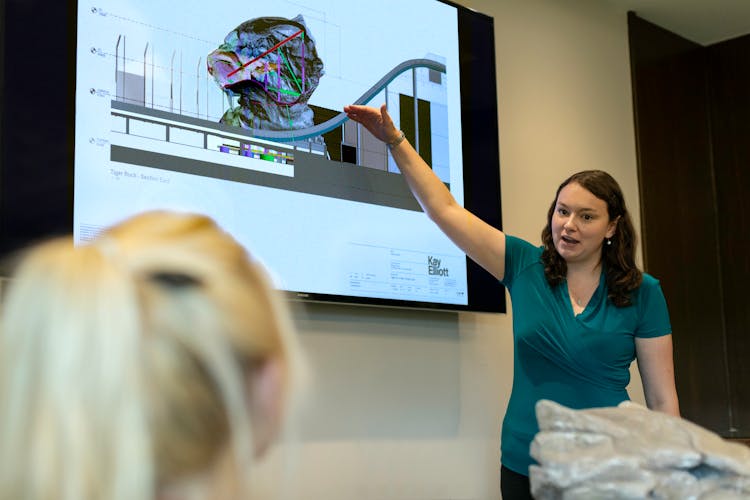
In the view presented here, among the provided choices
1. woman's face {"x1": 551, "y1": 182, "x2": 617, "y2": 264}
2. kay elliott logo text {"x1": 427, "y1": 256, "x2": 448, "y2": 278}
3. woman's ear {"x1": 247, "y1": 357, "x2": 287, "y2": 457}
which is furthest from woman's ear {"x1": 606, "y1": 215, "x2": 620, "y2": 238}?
woman's ear {"x1": 247, "y1": 357, "x2": 287, "y2": 457}

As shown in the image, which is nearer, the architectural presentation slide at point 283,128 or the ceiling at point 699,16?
the architectural presentation slide at point 283,128

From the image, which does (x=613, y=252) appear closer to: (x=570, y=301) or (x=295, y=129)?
(x=570, y=301)

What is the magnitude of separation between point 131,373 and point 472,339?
2.64 meters

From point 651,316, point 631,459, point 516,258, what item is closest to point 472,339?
point 516,258

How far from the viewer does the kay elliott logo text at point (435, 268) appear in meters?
2.91

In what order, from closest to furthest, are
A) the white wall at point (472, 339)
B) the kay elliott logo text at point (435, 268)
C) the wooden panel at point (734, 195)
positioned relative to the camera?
the white wall at point (472, 339) → the kay elliott logo text at point (435, 268) → the wooden panel at point (734, 195)

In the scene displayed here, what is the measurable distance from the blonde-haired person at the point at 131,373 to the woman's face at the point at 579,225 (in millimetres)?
1781

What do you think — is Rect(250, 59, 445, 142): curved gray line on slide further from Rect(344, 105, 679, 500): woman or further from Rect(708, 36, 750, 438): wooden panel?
Rect(708, 36, 750, 438): wooden panel

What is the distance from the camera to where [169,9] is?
242cm

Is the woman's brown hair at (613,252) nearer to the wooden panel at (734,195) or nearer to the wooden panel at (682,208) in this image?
the wooden panel at (682,208)

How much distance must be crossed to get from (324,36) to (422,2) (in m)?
0.44

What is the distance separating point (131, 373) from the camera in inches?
23.5

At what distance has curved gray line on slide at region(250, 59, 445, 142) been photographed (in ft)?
8.54

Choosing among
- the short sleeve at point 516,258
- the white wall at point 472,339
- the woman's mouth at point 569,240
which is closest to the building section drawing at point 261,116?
the white wall at point 472,339
